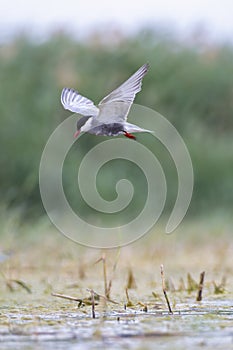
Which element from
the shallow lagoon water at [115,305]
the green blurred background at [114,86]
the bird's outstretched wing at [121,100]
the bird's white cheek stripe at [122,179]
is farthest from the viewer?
the green blurred background at [114,86]

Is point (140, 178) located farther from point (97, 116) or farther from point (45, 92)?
point (97, 116)

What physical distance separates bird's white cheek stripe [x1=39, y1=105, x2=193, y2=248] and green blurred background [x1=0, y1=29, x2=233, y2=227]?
0.45 feet

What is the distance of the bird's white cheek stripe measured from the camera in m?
9.97

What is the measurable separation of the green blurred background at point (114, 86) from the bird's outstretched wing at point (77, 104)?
536 centimetres

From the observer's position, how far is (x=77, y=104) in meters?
4.57

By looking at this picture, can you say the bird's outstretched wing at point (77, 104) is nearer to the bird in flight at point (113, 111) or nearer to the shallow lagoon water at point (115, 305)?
the bird in flight at point (113, 111)

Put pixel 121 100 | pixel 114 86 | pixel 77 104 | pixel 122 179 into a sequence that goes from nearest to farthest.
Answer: pixel 121 100 → pixel 77 104 → pixel 122 179 → pixel 114 86

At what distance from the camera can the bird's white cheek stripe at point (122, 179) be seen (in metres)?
9.97

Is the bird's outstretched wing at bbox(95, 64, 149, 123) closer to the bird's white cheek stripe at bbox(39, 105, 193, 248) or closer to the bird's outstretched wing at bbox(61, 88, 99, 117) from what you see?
the bird's outstretched wing at bbox(61, 88, 99, 117)

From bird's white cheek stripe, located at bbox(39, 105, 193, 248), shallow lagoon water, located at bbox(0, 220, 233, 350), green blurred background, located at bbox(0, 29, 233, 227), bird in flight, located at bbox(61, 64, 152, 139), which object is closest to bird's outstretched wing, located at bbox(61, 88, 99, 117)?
bird in flight, located at bbox(61, 64, 152, 139)

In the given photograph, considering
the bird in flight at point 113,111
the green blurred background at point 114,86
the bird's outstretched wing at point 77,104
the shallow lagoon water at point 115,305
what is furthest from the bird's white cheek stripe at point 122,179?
the bird in flight at point 113,111

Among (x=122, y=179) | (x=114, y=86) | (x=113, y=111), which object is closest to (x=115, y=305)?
(x=113, y=111)

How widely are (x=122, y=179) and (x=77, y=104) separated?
7.30m

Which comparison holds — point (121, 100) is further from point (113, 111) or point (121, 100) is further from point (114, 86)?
point (114, 86)
